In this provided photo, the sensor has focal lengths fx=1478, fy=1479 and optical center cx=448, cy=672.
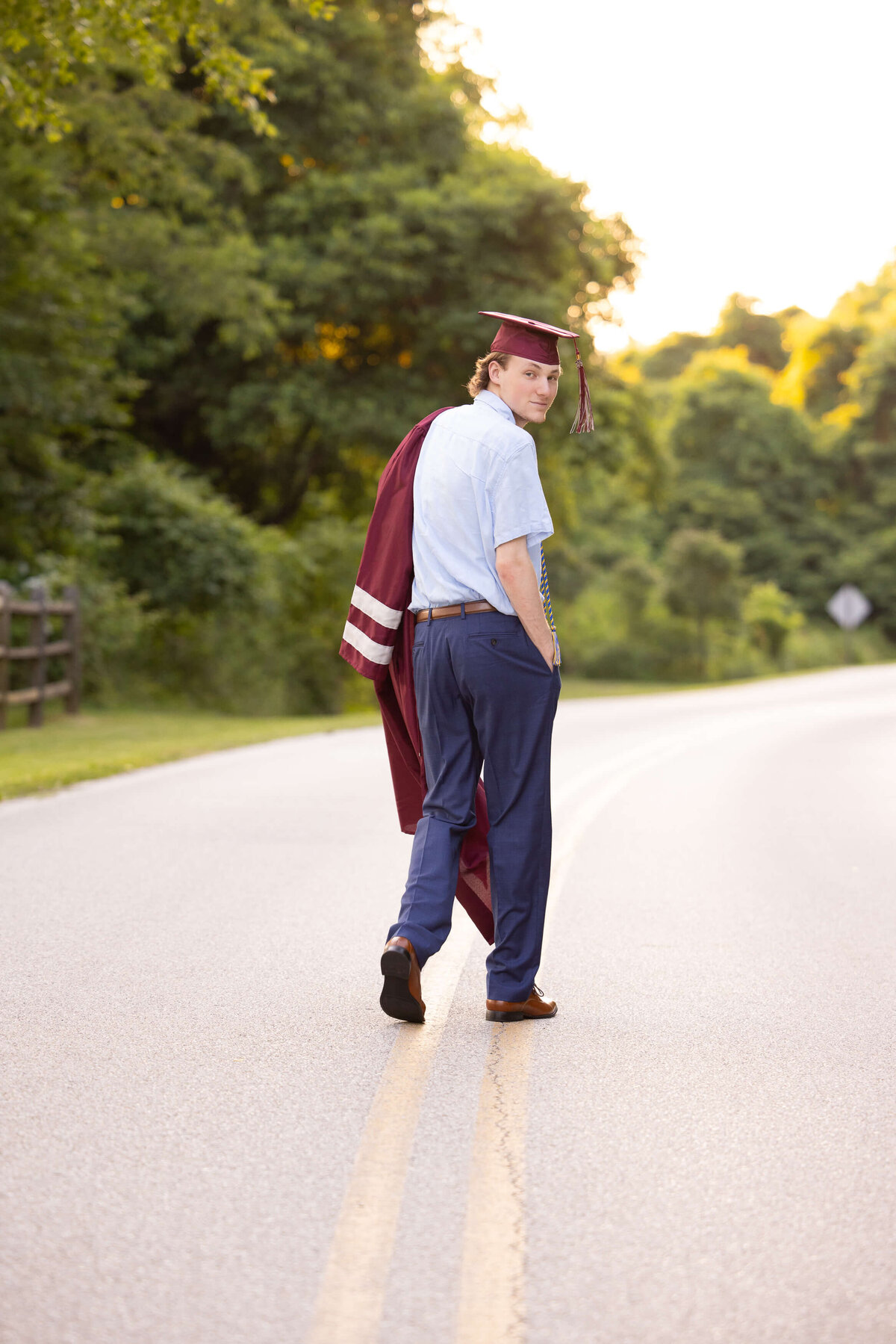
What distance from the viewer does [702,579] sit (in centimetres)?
4394

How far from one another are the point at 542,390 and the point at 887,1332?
311 cm

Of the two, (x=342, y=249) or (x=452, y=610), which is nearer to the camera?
(x=452, y=610)

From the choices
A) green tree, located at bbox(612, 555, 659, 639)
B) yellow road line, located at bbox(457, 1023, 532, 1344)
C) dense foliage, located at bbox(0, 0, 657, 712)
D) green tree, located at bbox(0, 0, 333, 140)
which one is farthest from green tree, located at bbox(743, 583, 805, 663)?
yellow road line, located at bbox(457, 1023, 532, 1344)

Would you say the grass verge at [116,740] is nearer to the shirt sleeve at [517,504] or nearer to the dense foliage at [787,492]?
the shirt sleeve at [517,504]

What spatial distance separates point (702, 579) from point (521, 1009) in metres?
39.8

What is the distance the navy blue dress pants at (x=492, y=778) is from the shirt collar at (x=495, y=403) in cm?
68

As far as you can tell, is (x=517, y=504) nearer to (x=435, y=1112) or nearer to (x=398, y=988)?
(x=398, y=988)

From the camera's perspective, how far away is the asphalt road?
2928 millimetres

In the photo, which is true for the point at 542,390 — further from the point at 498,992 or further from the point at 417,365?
the point at 417,365

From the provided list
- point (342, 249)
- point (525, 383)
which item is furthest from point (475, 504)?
point (342, 249)

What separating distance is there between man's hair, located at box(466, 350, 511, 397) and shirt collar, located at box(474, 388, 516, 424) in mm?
70

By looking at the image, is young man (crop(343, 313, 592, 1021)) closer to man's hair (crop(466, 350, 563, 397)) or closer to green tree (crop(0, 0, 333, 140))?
man's hair (crop(466, 350, 563, 397))

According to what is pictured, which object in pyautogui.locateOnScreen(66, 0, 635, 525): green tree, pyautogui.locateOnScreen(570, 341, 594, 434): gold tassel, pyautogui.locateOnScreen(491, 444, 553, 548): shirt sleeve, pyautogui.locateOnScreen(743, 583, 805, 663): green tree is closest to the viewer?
pyautogui.locateOnScreen(491, 444, 553, 548): shirt sleeve

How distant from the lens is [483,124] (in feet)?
102
